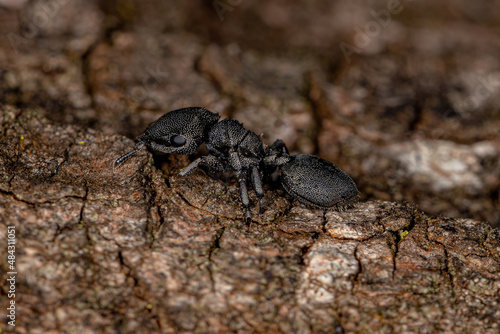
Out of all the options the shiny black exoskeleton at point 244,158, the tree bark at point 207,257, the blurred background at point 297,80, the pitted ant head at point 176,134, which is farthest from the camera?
the blurred background at point 297,80

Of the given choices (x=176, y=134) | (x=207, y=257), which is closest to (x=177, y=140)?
(x=176, y=134)

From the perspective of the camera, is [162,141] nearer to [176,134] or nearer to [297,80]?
[176,134]

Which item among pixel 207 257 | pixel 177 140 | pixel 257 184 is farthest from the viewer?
pixel 177 140

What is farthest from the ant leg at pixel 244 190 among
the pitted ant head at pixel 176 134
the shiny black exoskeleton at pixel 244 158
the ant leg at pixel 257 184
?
the pitted ant head at pixel 176 134

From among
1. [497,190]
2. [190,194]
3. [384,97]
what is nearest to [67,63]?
[190,194]

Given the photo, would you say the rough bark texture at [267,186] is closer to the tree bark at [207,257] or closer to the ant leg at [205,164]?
the tree bark at [207,257]
